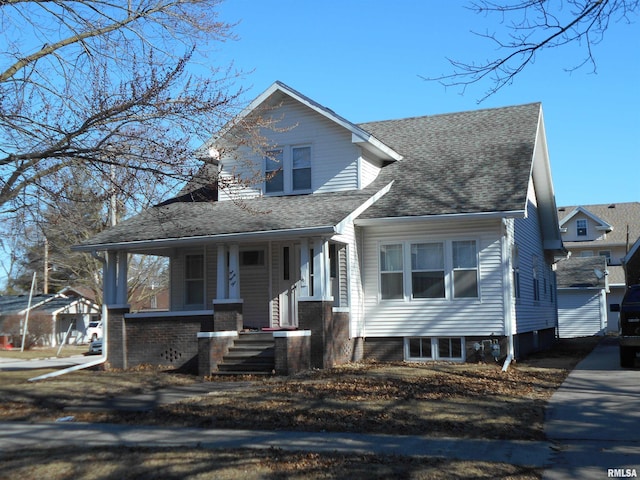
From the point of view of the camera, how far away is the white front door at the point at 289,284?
58.1 feet

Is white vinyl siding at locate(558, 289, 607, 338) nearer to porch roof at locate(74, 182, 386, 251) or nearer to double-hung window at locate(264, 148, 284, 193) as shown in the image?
porch roof at locate(74, 182, 386, 251)

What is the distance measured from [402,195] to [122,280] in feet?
25.2

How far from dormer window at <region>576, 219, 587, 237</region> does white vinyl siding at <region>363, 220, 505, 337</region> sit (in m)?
38.2

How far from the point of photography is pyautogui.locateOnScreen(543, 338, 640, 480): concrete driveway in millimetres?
6934

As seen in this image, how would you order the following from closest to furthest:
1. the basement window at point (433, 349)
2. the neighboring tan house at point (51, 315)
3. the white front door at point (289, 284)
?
the basement window at point (433, 349) → the white front door at point (289, 284) → the neighboring tan house at point (51, 315)

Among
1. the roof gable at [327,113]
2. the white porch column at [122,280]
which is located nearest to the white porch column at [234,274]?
the roof gable at [327,113]

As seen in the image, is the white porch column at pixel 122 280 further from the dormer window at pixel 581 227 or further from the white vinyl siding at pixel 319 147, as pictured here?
the dormer window at pixel 581 227

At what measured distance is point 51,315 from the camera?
47.0 meters

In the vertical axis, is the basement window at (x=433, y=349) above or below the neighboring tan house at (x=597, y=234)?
below

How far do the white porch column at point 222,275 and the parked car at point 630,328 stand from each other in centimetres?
917

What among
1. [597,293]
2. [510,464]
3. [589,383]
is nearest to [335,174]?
[589,383]

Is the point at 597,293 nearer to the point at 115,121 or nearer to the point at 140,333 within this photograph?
the point at 140,333

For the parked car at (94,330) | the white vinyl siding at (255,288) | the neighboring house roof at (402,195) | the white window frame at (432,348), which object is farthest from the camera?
the parked car at (94,330)

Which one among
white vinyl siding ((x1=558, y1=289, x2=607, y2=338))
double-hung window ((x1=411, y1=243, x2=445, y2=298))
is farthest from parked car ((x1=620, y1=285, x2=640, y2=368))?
white vinyl siding ((x1=558, y1=289, x2=607, y2=338))
